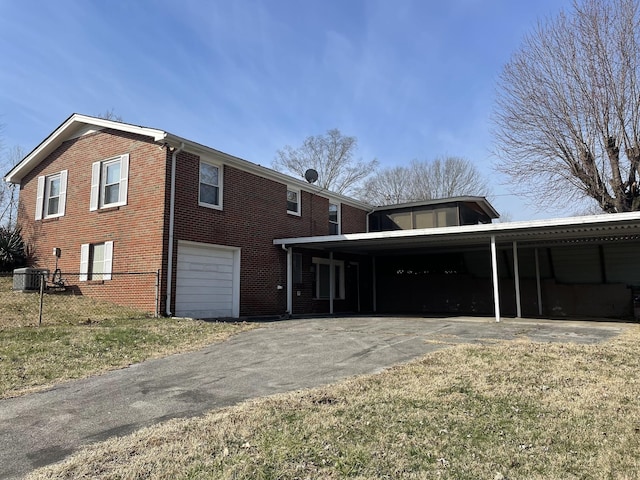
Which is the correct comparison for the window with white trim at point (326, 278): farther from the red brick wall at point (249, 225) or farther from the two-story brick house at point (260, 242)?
the red brick wall at point (249, 225)

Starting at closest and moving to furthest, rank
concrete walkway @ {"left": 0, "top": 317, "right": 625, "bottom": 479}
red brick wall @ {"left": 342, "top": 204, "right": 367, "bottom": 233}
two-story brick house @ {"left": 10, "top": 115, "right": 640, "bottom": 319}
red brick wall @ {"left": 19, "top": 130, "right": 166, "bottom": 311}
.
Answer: concrete walkway @ {"left": 0, "top": 317, "right": 625, "bottom": 479}
red brick wall @ {"left": 19, "top": 130, "right": 166, "bottom": 311}
two-story brick house @ {"left": 10, "top": 115, "right": 640, "bottom": 319}
red brick wall @ {"left": 342, "top": 204, "right": 367, "bottom": 233}

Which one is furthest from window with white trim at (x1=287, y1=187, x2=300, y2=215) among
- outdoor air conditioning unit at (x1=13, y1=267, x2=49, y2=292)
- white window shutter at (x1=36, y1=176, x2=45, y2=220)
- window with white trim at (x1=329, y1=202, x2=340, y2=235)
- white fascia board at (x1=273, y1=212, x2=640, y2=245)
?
white window shutter at (x1=36, y1=176, x2=45, y2=220)

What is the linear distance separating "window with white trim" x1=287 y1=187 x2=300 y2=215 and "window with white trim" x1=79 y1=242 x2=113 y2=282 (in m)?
6.14

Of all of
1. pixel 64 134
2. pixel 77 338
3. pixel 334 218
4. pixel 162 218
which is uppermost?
pixel 64 134

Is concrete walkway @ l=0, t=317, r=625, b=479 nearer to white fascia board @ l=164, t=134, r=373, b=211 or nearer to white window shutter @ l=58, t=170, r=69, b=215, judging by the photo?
white fascia board @ l=164, t=134, r=373, b=211

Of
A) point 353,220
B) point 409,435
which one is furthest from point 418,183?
point 409,435

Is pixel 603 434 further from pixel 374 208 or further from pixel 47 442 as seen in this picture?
pixel 374 208

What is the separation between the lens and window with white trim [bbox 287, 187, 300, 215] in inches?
642

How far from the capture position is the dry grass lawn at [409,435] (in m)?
3.10

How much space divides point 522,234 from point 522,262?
16.7ft

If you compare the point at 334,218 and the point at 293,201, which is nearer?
the point at 293,201

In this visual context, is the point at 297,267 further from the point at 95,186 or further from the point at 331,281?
the point at 95,186

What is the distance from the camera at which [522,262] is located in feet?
57.6

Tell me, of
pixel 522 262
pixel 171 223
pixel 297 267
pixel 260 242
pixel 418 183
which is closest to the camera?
pixel 171 223
